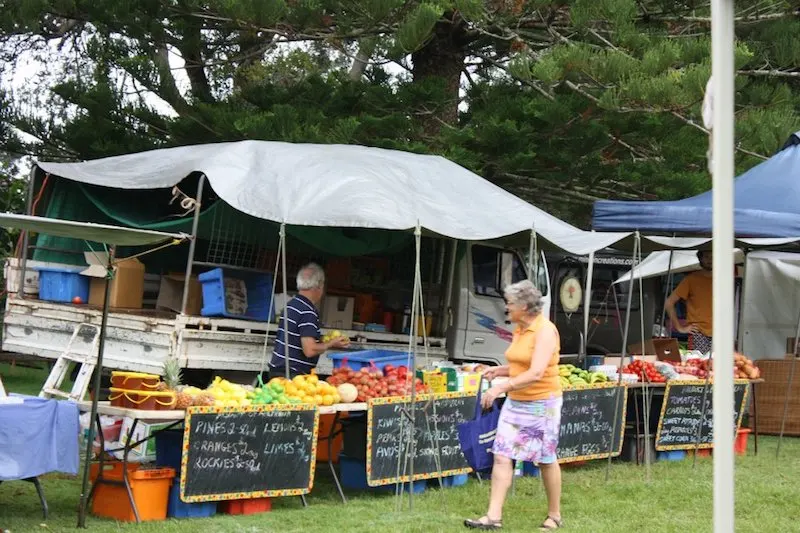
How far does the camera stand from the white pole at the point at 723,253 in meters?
3.03

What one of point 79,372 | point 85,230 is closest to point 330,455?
point 79,372

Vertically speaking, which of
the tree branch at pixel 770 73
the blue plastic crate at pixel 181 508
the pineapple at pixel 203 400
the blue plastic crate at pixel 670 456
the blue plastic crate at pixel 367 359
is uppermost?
the tree branch at pixel 770 73

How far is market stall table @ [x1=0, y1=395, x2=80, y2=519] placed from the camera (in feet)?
22.3

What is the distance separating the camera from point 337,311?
10.8 metres

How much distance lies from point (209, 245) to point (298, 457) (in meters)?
3.18

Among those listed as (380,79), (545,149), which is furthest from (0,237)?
(545,149)

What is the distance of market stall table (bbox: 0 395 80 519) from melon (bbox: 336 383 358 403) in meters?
1.92

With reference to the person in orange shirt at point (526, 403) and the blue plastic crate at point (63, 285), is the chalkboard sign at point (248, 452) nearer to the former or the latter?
the person in orange shirt at point (526, 403)

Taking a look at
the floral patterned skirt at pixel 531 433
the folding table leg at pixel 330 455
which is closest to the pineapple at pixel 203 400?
the folding table leg at pixel 330 455

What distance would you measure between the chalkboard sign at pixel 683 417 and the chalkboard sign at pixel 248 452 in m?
3.94

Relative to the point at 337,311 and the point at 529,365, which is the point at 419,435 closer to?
the point at 529,365

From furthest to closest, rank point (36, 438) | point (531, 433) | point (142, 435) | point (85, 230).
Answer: point (142, 435) < point (531, 433) < point (36, 438) < point (85, 230)

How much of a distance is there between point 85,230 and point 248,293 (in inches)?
143

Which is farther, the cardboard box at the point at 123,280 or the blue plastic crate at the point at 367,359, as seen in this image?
the cardboard box at the point at 123,280
